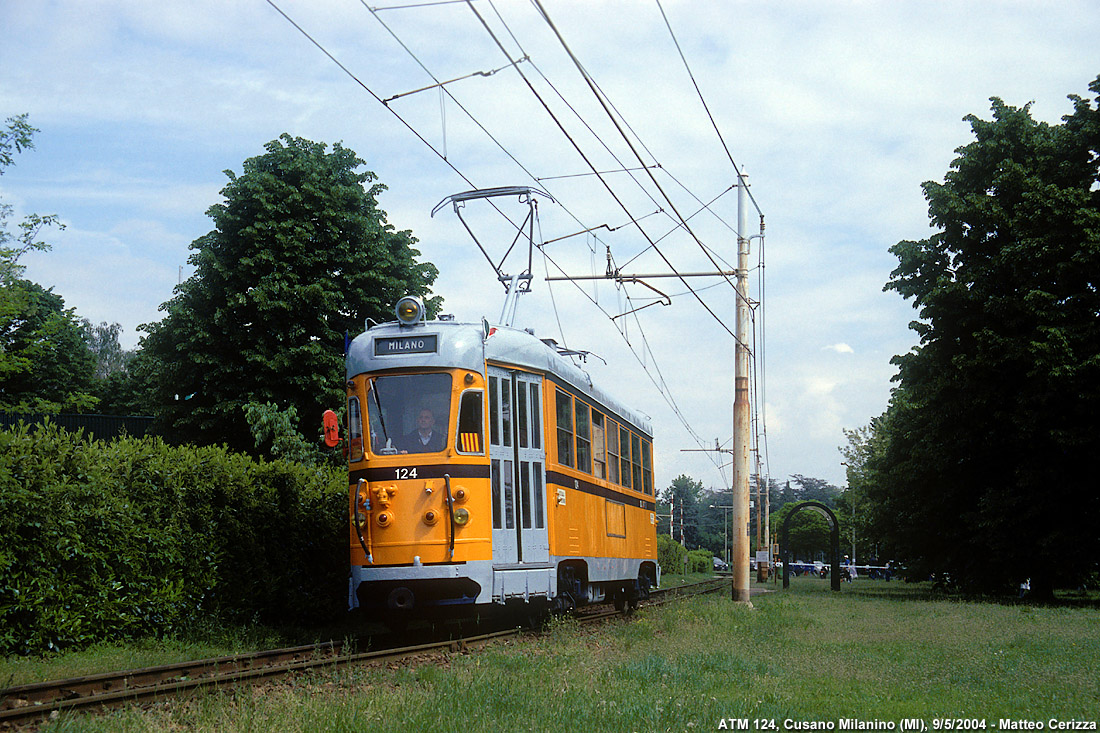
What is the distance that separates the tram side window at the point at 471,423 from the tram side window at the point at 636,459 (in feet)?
25.2

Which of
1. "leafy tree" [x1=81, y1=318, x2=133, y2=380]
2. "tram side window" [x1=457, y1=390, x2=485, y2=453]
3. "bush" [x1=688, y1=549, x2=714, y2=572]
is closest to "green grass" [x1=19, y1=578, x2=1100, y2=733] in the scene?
"tram side window" [x1=457, y1=390, x2=485, y2=453]

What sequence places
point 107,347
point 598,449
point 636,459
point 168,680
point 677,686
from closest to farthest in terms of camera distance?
point 677,686, point 168,680, point 598,449, point 636,459, point 107,347

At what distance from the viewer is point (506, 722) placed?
7391 mm

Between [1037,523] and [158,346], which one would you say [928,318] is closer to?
[1037,523]

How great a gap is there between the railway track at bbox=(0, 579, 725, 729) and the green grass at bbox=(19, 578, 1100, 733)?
1.71ft

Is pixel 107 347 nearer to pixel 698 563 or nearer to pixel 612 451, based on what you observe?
pixel 698 563

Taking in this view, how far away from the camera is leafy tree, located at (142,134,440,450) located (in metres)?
27.3

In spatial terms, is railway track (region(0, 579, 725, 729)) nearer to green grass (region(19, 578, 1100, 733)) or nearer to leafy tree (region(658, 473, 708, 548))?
green grass (region(19, 578, 1100, 733))

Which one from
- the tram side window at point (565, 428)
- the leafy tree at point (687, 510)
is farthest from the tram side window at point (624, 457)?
the leafy tree at point (687, 510)

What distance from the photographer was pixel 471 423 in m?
12.9

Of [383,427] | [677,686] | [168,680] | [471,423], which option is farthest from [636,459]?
[168,680]

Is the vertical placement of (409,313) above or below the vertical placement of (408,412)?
above

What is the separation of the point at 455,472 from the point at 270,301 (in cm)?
1604

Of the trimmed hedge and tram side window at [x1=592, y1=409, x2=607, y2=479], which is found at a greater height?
tram side window at [x1=592, y1=409, x2=607, y2=479]
